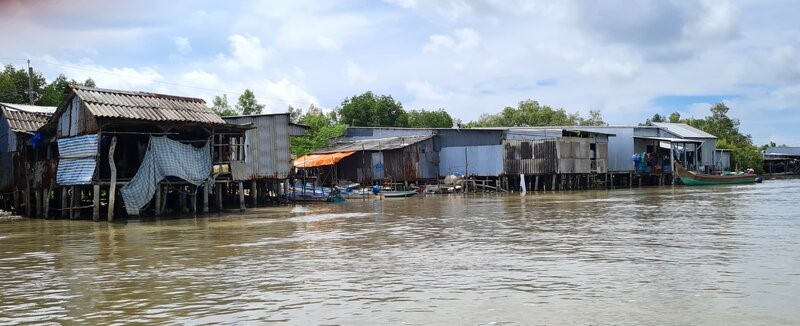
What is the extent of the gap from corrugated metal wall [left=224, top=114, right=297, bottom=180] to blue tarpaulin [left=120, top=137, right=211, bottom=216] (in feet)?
17.3

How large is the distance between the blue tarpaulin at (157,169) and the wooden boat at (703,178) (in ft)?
112

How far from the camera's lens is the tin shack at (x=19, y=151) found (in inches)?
974

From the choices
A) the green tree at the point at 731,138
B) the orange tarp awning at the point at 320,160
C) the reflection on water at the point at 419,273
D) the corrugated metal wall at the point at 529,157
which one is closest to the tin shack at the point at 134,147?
the reflection on water at the point at 419,273

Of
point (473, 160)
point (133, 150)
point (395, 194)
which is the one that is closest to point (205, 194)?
point (133, 150)

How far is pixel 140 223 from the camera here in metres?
20.2

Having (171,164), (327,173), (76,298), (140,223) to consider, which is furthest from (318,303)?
(327,173)

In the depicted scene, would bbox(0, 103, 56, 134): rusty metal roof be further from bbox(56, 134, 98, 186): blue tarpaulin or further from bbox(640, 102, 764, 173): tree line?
bbox(640, 102, 764, 173): tree line

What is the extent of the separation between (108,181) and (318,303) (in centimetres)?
1655

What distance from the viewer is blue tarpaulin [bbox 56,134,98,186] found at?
68.9 ft

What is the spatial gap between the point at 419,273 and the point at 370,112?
164 feet

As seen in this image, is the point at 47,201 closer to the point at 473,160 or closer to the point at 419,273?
the point at 419,273

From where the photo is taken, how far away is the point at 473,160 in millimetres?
42094

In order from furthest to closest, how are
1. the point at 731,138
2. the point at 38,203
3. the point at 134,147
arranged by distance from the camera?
the point at 731,138 → the point at 38,203 → the point at 134,147

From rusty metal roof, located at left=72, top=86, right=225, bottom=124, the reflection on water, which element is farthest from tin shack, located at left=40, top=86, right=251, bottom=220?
the reflection on water
